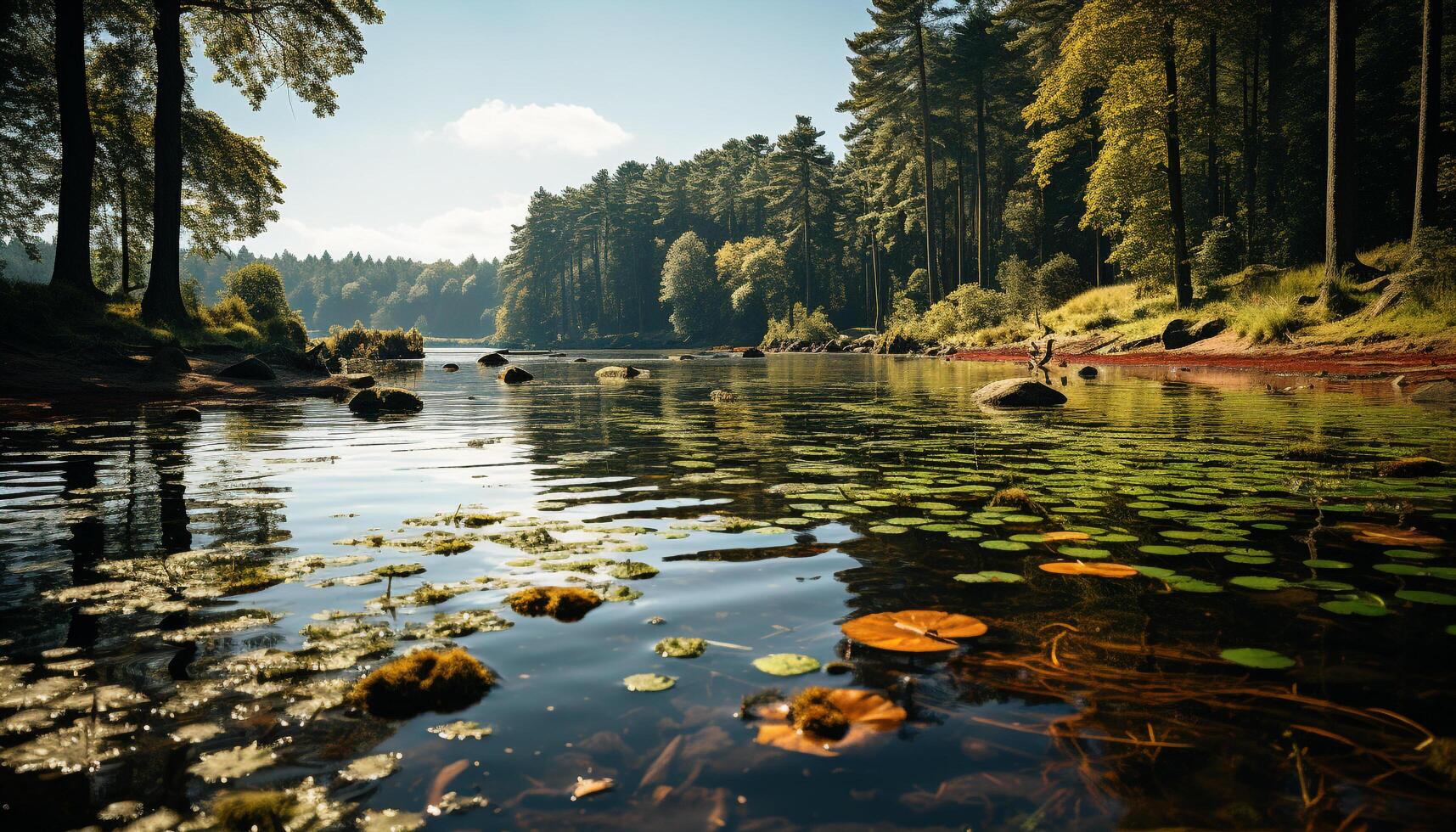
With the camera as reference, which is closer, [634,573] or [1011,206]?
[634,573]

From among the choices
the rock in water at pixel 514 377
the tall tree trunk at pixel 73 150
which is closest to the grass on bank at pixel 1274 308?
the rock in water at pixel 514 377

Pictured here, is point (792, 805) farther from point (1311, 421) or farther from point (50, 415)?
point (50, 415)

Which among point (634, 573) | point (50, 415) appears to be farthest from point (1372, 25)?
point (50, 415)

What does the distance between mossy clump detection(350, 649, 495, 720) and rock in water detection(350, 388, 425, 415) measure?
12535 millimetres

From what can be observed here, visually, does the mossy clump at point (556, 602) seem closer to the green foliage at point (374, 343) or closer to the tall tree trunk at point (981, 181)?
the tall tree trunk at point (981, 181)

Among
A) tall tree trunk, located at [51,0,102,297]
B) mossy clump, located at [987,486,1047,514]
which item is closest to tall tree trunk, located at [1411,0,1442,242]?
mossy clump, located at [987,486,1047,514]

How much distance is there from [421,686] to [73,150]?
70.4 ft

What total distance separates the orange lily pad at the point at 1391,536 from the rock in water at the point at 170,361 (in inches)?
739

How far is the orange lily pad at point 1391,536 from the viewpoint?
13.9 feet

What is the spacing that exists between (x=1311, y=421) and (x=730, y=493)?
311 inches

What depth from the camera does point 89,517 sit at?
5.29m

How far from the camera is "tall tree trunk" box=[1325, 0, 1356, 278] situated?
19.6 m

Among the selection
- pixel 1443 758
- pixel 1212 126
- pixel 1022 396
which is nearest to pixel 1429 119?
pixel 1212 126

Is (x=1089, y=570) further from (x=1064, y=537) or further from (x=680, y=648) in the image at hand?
(x=680, y=648)
